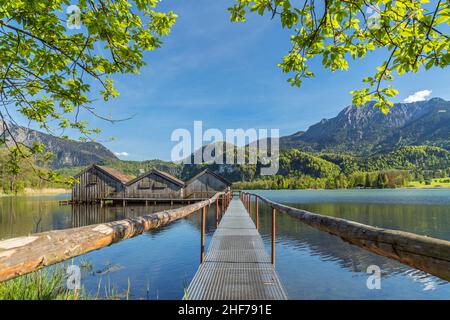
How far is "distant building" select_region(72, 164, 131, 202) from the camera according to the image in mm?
39406

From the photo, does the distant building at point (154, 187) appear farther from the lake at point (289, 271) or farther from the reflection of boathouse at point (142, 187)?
the lake at point (289, 271)

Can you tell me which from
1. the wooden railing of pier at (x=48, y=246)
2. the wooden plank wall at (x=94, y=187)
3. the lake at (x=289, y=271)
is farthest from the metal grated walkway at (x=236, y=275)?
the wooden plank wall at (x=94, y=187)

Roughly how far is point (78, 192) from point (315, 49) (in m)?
44.0

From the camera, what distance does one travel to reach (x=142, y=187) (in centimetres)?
3869

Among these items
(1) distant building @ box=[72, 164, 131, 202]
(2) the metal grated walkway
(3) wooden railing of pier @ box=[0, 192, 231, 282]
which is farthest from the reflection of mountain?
(1) distant building @ box=[72, 164, 131, 202]

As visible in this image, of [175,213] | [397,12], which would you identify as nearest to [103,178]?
[175,213]

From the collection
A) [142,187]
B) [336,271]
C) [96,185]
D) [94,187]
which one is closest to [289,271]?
[336,271]

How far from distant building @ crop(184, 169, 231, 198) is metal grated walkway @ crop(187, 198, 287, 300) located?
31.7 m

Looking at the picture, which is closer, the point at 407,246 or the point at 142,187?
the point at 407,246

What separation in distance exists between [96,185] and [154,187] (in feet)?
30.8

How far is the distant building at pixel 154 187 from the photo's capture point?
38219mm

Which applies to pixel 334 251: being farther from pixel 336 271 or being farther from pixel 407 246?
pixel 407 246

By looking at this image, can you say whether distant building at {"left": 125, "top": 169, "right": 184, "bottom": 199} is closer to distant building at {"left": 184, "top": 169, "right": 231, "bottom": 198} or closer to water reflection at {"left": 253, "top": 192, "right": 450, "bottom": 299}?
distant building at {"left": 184, "top": 169, "right": 231, "bottom": 198}

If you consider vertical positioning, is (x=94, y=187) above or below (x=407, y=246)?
below
